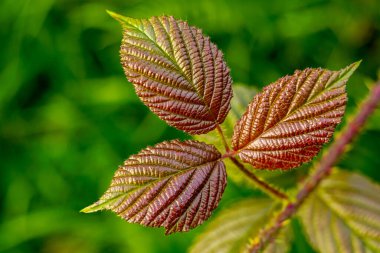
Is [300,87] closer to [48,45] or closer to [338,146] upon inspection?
[338,146]

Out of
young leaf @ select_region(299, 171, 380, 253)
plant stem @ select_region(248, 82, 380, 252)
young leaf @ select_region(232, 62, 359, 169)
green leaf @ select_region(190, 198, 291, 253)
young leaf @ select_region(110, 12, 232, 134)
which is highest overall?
young leaf @ select_region(110, 12, 232, 134)

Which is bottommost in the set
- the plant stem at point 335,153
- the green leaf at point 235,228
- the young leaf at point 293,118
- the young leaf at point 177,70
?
the green leaf at point 235,228

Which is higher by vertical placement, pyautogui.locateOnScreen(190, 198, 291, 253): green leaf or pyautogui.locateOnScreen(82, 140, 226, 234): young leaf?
pyautogui.locateOnScreen(82, 140, 226, 234): young leaf

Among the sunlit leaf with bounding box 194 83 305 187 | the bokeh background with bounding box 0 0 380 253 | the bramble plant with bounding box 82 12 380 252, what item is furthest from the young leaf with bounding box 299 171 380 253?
the bokeh background with bounding box 0 0 380 253

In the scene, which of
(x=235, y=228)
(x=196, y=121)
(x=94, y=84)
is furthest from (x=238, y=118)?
(x=94, y=84)

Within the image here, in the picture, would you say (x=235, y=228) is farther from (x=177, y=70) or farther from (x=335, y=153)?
(x=177, y=70)

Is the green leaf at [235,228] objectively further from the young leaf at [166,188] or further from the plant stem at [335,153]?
the young leaf at [166,188]

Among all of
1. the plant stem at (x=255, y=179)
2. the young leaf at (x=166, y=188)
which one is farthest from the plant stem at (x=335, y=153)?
the young leaf at (x=166, y=188)

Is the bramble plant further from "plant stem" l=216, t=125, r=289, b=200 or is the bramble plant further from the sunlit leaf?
the sunlit leaf
